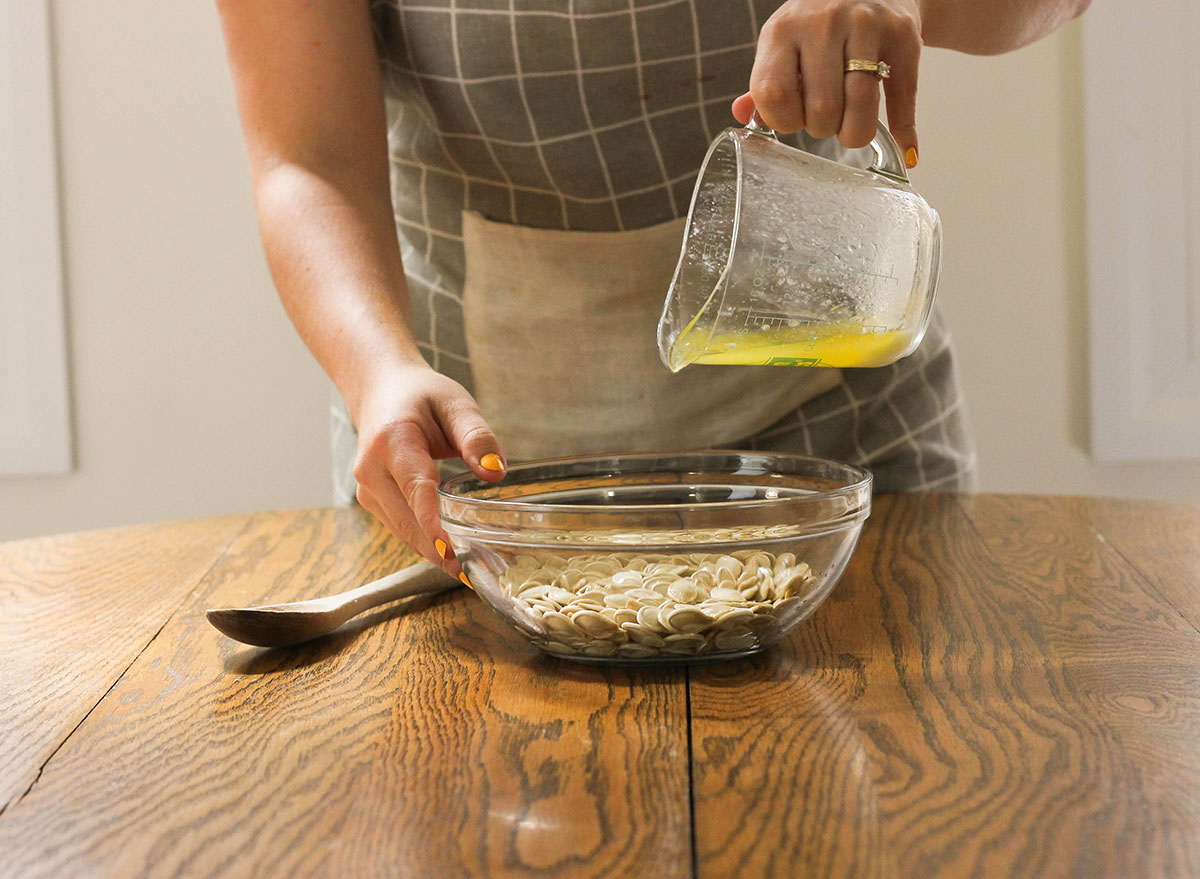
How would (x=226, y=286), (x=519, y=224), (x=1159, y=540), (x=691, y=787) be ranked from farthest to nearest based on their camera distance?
(x=226, y=286), (x=519, y=224), (x=1159, y=540), (x=691, y=787)

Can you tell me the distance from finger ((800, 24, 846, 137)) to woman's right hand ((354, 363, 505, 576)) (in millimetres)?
263

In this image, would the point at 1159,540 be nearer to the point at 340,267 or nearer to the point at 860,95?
the point at 860,95

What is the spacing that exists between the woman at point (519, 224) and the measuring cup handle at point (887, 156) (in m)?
0.17

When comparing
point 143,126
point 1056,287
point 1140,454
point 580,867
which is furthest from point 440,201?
point 1140,454

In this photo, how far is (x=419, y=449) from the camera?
68 cm

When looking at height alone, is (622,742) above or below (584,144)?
below

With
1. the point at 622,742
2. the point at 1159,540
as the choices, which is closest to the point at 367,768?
the point at 622,742

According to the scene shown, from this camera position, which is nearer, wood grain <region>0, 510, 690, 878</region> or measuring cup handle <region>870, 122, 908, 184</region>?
wood grain <region>0, 510, 690, 878</region>

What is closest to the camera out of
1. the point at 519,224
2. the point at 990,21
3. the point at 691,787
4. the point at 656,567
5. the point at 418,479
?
the point at 691,787

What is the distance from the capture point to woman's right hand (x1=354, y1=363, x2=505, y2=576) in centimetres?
66

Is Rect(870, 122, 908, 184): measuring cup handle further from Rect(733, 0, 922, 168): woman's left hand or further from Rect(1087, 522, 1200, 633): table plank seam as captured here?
Rect(1087, 522, 1200, 633): table plank seam

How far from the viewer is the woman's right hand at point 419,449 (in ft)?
2.17

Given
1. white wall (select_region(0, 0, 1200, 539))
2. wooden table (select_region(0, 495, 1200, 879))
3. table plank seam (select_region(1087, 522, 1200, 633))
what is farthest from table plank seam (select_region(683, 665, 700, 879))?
white wall (select_region(0, 0, 1200, 539))

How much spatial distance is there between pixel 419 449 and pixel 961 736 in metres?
0.37
